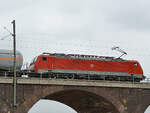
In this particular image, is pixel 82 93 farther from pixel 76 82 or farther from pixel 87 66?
pixel 87 66

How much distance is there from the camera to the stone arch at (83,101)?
136 ft

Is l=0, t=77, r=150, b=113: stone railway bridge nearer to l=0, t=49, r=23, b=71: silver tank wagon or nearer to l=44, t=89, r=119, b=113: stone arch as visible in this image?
l=44, t=89, r=119, b=113: stone arch

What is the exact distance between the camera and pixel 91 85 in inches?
1567

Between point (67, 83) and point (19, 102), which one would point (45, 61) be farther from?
point (19, 102)

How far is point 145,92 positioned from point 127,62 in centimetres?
576

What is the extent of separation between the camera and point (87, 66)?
43844 mm

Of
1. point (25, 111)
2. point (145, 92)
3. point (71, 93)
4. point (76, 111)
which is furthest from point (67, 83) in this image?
point (76, 111)

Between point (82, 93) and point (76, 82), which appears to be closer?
point (76, 82)

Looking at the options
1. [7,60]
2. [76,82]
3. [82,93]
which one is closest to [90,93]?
[82,93]

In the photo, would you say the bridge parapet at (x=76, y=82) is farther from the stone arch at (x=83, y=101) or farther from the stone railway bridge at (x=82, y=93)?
the stone arch at (x=83, y=101)

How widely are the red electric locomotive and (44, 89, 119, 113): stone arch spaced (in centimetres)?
268

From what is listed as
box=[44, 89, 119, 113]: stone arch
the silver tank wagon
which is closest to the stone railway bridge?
box=[44, 89, 119, 113]: stone arch

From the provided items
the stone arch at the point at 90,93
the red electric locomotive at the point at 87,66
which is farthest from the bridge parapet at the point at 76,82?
the red electric locomotive at the point at 87,66

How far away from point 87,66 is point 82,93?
4.37 metres
